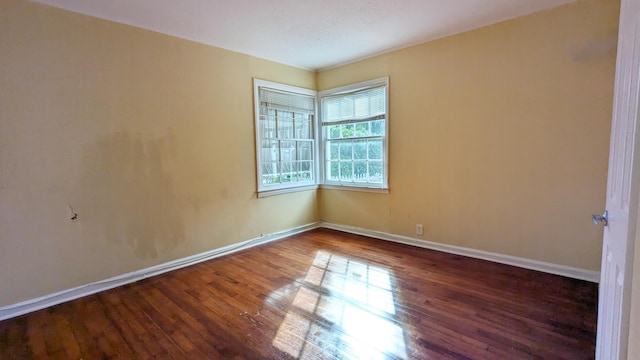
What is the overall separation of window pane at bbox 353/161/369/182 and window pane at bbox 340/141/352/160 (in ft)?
0.51

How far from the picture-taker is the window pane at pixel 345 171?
4570mm

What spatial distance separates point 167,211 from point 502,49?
383 centimetres

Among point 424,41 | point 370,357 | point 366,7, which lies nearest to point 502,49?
point 424,41

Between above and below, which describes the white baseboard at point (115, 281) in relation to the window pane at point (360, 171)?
below

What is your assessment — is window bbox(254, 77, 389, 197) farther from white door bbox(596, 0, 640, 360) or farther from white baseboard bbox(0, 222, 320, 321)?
white door bbox(596, 0, 640, 360)

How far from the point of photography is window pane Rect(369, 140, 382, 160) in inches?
163

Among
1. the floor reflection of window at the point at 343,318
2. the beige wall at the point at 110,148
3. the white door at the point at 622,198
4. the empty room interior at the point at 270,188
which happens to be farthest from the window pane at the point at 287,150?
the white door at the point at 622,198

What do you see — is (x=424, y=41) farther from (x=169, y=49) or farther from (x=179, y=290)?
(x=179, y=290)

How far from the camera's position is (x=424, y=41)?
11.6 ft

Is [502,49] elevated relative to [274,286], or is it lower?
elevated

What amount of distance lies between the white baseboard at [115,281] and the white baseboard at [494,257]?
150 centimetres

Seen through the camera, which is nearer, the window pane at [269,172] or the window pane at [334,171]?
the window pane at [269,172]

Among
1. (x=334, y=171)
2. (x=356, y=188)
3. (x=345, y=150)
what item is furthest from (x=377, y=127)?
(x=334, y=171)

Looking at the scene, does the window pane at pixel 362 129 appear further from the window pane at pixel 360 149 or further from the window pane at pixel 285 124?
the window pane at pixel 285 124
